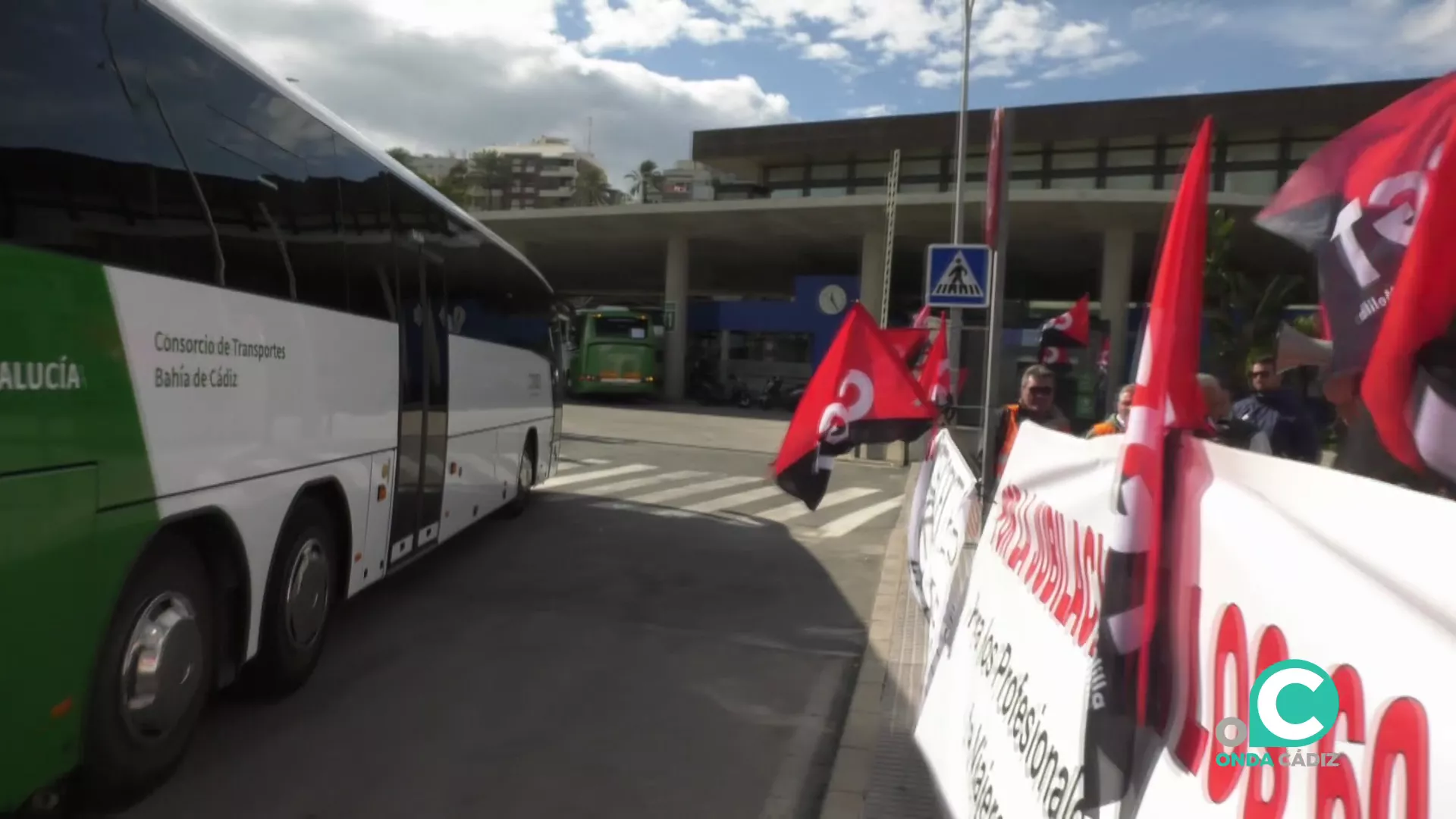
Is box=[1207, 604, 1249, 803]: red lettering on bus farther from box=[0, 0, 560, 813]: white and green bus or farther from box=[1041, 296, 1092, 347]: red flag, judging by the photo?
box=[1041, 296, 1092, 347]: red flag

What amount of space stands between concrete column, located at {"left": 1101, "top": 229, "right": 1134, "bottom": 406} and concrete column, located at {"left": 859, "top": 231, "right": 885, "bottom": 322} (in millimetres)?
7511

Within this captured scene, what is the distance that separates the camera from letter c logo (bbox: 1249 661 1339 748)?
1644 mm

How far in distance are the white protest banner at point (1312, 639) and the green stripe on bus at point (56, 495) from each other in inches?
130

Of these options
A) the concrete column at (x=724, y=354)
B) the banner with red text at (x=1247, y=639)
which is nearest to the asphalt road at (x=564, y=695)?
the banner with red text at (x=1247, y=639)

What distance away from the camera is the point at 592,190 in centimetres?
8806

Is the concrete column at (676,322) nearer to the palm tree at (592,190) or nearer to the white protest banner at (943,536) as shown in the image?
the white protest banner at (943,536)

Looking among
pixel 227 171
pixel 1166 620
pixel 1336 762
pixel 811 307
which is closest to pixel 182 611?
pixel 227 171

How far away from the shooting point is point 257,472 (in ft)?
15.8

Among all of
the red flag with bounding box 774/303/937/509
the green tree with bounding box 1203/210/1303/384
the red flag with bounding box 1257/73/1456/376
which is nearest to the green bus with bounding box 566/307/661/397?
the green tree with bounding box 1203/210/1303/384

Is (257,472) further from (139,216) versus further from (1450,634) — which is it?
(1450,634)

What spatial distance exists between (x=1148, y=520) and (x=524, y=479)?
32.7 ft

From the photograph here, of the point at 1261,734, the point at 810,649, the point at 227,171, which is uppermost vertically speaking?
the point at 227,171

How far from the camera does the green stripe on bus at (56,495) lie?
121 inches

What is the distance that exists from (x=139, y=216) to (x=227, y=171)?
0.82m
